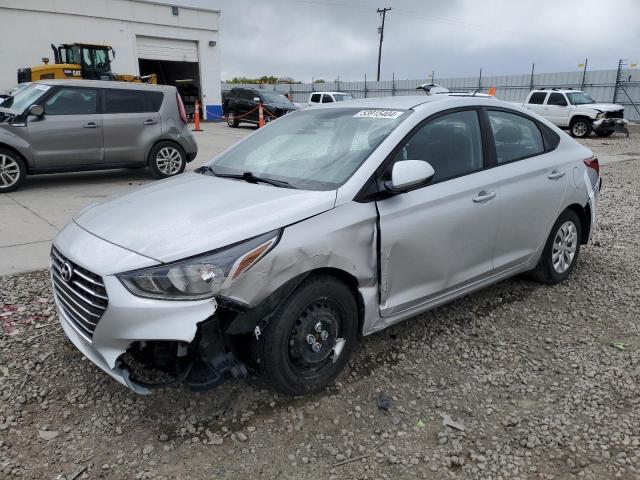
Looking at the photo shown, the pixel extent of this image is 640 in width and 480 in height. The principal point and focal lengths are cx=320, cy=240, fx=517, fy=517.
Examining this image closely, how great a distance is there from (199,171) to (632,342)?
335 cm

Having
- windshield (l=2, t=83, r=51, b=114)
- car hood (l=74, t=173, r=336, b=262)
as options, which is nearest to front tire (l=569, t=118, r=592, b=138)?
windshield (l=2, t=83, r=51, b=114)

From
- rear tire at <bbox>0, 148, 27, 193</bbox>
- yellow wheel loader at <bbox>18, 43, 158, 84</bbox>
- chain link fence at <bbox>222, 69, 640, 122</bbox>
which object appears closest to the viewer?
rear tire at <bbox>0, 148, 27, 193</bbox>

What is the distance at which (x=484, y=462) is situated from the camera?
2502mm

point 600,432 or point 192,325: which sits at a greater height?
point 192,325

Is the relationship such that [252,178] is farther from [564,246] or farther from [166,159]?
[166,159]

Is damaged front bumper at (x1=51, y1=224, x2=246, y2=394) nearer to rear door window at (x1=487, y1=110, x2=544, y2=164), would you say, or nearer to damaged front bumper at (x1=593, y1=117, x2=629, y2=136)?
rear door window at (x1=487, y1=110, x2=544, y2=164)

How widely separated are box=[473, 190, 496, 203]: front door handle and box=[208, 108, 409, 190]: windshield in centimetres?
77

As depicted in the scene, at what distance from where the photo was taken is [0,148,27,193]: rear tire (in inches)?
319

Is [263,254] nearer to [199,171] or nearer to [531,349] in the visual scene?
[199,171]

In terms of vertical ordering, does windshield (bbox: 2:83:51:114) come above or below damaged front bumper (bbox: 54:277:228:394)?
above

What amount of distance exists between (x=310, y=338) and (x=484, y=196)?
164cm

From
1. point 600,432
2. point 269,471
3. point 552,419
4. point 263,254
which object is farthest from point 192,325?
point 600,432

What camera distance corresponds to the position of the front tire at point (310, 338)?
→ 267 cm

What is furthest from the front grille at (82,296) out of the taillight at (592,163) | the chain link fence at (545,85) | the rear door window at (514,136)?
the chain link fence at (545,85)
